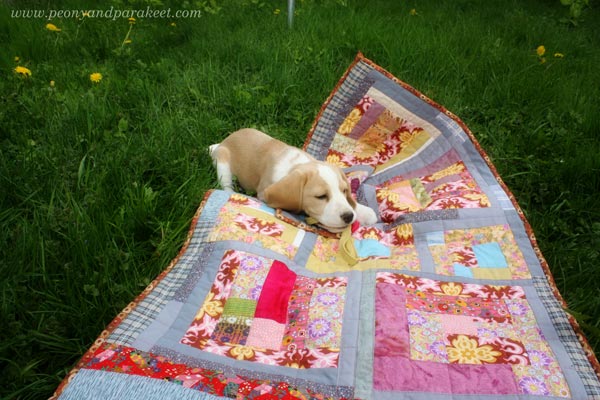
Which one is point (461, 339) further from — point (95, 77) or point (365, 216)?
point (95, 77)

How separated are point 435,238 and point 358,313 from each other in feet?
2.32

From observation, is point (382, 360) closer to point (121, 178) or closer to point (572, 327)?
point (572, 327)

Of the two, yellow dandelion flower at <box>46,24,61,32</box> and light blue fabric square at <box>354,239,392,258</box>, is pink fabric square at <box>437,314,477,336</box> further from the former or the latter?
yellow dandelion flower at <box>46,24,61,32</box>

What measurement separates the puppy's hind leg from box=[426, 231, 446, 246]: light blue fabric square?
4.20 feet

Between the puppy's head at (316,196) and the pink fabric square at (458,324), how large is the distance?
0.75 metres

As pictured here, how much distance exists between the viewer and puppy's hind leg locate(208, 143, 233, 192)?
112 inches

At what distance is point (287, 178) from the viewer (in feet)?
8.12

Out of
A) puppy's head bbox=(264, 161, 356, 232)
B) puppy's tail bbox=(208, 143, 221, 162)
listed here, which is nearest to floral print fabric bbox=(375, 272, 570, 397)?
puppy's head bbox=(264, 161, 356, 232)

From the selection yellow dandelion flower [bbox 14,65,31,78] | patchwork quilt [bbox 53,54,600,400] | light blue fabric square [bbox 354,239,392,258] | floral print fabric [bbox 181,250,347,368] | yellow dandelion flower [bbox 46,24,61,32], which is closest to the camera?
patchwork quilt [bbox 53,54,600,400]

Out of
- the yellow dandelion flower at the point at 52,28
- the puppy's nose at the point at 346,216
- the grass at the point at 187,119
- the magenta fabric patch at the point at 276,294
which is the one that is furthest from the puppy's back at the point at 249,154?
the yellow dandelion flower at the point at 52,28

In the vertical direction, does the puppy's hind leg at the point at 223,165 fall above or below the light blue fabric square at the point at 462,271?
below

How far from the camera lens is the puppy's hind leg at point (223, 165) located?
2.85m

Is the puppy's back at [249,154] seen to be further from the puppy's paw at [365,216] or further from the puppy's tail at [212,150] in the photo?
the puppy's paw at [365,216]

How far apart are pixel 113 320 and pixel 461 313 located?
1.33 metres
